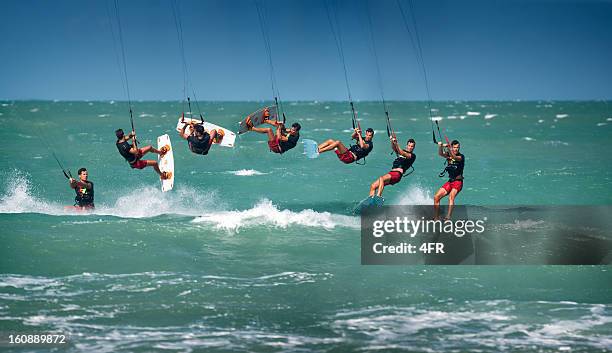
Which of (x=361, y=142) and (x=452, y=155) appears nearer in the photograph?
(x=452, y=155)

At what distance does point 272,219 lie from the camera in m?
18.8

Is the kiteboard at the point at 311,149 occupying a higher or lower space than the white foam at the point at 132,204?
higher

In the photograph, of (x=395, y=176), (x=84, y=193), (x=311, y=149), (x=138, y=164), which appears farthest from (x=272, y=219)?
(x=84, y=193)

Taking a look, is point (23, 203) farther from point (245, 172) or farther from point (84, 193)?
point (245, 172)

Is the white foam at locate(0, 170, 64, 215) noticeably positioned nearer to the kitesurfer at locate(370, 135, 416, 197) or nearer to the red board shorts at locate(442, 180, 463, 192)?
the kitesurfer at locate(370, 135, 416, 197)

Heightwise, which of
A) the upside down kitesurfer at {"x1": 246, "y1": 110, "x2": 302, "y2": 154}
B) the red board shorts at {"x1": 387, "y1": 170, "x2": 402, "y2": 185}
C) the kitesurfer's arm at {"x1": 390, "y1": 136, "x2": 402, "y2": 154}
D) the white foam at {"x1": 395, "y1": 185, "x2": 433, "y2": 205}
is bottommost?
the white foam at {"x1": 395, "y1": 185, "x2": 433, "y2": 205}

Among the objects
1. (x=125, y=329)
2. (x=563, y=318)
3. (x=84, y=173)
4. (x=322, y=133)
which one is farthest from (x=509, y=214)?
(x=322, y=133)

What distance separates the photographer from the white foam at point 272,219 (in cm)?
1822

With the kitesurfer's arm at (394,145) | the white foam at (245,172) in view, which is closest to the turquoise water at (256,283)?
the kitesurfer's arm at (394,145)

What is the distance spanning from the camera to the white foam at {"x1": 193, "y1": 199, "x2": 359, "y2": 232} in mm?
18222

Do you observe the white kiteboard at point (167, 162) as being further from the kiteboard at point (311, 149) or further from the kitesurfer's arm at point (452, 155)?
the kitesurfer's arm at point (452, 155)

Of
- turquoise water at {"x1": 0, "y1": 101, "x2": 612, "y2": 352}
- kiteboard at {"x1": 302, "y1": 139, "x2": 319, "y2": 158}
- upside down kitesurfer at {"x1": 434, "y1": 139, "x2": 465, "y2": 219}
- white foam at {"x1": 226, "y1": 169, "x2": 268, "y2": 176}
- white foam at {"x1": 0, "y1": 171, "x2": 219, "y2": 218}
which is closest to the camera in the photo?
turquoise water at {"x1": 0, "y1": 101, "x2": 612, "y2": 352}

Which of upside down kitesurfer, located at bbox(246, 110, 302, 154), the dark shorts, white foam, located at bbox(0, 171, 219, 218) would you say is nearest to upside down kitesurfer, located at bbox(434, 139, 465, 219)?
upside down kitesurfer, located at bbox(246, 110, 302, 154)

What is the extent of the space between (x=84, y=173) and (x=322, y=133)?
42.8 m
